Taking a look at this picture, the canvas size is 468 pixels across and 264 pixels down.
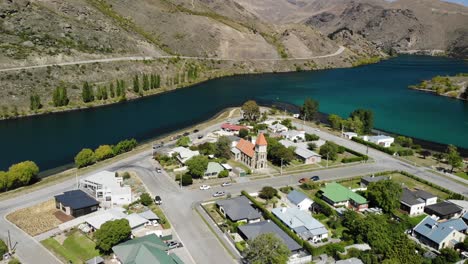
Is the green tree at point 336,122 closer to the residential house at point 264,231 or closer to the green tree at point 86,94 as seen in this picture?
the residential house at point 264,231

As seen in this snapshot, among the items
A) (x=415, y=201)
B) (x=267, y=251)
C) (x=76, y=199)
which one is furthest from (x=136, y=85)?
(x=267, y=251)

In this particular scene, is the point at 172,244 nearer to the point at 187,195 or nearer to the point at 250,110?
the point at 187,195

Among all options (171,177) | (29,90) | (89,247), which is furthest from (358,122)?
(29,90)

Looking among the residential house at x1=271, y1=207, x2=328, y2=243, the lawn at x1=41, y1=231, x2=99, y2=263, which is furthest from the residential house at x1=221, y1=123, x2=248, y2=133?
the lawn at x1=41, y1=231, x2=99, y2=263

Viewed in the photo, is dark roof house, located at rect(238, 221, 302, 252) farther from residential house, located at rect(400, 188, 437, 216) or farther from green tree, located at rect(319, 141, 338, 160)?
green tree, located at rect(319, 141, 338, 160)


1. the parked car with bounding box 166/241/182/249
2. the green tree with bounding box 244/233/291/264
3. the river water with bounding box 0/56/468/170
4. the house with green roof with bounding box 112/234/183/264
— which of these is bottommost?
the river water with bounding box 0/56/468/170

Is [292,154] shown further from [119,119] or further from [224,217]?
[119,119]
